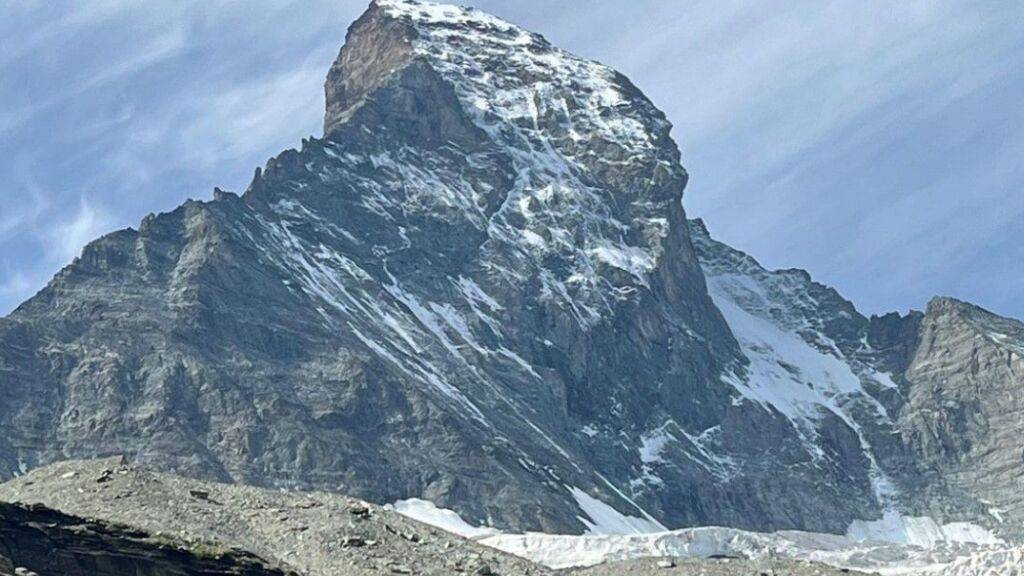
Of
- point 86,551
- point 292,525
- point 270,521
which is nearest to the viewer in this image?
point 86,551

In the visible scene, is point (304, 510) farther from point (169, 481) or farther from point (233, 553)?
point (233, 553)

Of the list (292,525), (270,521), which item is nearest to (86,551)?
(292,525)

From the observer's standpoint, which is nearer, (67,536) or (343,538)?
(67,536)

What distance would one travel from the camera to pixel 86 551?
7719 centimetres

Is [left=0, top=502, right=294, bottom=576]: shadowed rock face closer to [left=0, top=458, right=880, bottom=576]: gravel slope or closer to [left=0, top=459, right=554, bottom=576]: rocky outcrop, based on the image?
[left=0, top=459, right=554, bottom=576]: rocky outcrop

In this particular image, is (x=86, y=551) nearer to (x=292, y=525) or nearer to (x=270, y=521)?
(x=292, y=525)

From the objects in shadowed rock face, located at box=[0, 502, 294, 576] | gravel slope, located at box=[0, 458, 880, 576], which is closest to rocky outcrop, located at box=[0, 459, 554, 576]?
gravel slope, located at box=[0, 458, 880, 576]

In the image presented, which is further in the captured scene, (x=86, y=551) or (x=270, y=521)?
(x=270, y=521)

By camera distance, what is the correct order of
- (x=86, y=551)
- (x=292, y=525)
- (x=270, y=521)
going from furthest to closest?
(x=270, y=521) → (x=292, y=525) → (x=86, y=551)

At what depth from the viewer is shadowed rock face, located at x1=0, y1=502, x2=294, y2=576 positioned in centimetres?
7688

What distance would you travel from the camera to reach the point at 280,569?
266 feet

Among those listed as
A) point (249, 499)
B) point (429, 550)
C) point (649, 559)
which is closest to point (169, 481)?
point (249, 499)

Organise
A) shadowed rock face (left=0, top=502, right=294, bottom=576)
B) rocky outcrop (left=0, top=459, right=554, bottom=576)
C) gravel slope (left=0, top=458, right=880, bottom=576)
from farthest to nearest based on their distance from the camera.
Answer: gravel slope (left=0, top=458, right=880, bottom=576), rocky outcrop (left=0, top=459, right=554, bottom=576), shadowed rock face (left=0, top=502, right=294, bottom=576)

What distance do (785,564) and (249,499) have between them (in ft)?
71.3
